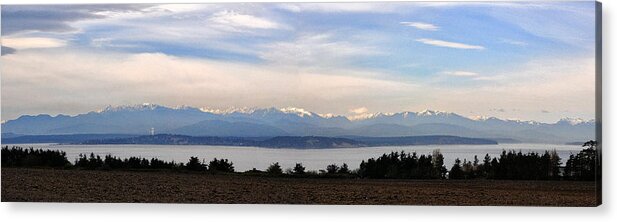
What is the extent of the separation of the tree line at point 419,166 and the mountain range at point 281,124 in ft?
0.40

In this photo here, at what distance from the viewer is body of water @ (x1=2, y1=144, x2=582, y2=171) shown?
7695 millimetres

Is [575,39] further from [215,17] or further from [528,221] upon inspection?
[215,17]

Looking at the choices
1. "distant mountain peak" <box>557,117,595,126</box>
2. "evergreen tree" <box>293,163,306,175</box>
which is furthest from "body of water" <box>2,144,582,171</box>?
"distant mountain peak" <box>557,117,595,126</box>

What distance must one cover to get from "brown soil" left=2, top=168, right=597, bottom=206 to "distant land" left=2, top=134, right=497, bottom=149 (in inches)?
8.2

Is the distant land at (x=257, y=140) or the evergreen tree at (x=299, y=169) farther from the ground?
the distant land at (x=257, y=140)

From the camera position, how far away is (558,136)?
7609mm

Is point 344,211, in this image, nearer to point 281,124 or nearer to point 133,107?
point 281,124

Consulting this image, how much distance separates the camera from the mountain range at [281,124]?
7.64m

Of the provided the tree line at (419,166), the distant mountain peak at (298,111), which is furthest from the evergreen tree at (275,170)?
the distant mountain peak at (298,111)

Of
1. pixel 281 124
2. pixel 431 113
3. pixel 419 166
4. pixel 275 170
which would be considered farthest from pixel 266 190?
pixel 431 113

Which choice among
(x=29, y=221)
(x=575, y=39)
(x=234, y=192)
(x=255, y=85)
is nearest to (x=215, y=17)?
(x=255, y=85)

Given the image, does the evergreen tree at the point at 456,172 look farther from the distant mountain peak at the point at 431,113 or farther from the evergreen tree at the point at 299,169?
the evergreen tree at the point at 299,169

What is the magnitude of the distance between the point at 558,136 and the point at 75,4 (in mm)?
3203

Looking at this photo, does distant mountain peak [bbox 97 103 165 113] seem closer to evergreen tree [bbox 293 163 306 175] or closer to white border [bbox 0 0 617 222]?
white border [bbox 0 0 617 222]
